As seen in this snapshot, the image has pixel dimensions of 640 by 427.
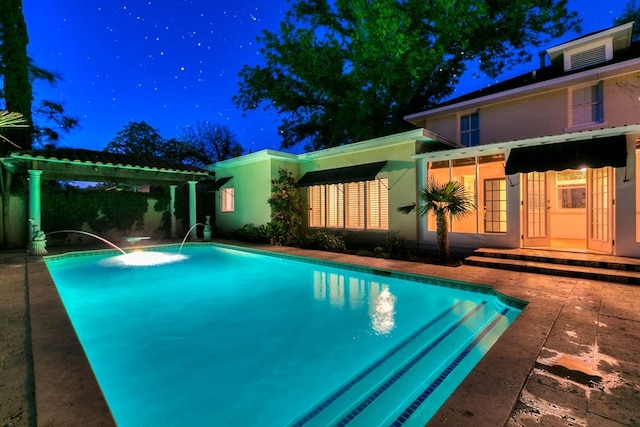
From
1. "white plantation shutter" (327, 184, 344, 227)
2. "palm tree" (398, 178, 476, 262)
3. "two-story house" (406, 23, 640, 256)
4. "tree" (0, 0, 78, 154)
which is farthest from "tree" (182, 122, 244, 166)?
"palm tree" (398, 178, 476, 262)

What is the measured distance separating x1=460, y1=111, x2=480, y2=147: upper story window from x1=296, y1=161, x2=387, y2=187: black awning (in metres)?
5.24

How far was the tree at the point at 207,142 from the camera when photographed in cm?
3200

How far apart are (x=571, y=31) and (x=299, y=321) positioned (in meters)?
22.2

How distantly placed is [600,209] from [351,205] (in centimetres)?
821

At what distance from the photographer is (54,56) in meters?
52.2

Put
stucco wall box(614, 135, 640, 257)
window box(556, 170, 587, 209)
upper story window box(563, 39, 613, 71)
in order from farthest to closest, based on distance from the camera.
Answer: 1. upper story window box(563, 39, 613, 71)
2. window box(556, 170, 587, 209)
3. stucco wall box(614, 135, 640, 257)

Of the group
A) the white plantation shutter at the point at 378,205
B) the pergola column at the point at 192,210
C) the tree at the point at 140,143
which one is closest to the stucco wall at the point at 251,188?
the pergola column at the point at 192,210

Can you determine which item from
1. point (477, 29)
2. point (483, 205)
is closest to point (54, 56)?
point (477, 29)

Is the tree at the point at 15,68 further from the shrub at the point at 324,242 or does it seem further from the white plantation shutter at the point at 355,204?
the white plantation shutter at the point at 355,204

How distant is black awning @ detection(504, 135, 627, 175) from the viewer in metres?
7.38

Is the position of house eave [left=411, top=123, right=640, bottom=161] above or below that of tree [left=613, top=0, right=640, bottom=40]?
below

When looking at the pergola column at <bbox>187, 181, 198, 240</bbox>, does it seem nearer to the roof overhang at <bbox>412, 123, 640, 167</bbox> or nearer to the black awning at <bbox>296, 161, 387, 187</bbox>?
the black awning at <bbox>296, 161, 387, 187</bbox>

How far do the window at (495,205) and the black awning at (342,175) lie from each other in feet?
16.6

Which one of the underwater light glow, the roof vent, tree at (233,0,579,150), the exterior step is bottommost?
the underwater light glow
